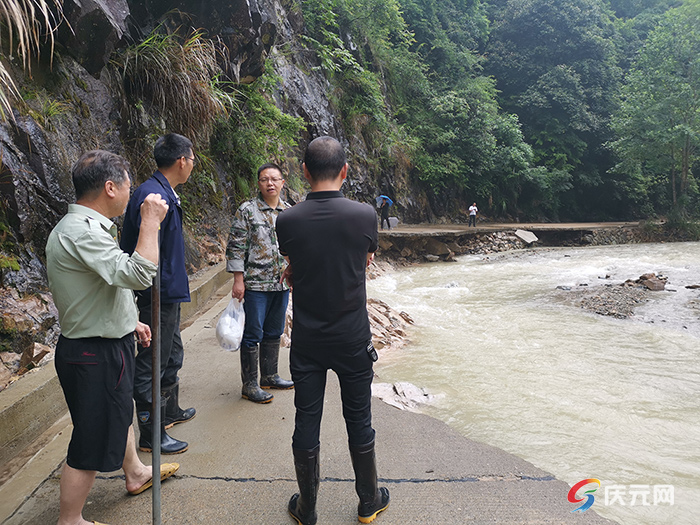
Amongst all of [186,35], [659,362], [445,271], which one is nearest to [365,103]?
[445,271]

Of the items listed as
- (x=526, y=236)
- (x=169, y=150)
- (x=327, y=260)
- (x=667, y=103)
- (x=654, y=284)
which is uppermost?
(x=667, y=103)

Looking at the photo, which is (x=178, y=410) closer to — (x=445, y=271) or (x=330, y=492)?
(x=330, y=492)

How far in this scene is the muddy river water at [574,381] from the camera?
282 cm

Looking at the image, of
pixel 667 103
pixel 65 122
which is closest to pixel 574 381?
pixel 65 122

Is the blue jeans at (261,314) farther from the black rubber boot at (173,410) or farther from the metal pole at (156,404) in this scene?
the metal pole at (156,404)

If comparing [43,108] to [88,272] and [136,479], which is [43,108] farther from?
[136,479]

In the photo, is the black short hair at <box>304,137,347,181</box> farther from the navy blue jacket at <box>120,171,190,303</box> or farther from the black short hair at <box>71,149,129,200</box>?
the navy blue jacket at <box>120,171,190,303</box>

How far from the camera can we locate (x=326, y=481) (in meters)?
2.24

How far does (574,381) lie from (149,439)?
13.1 feet

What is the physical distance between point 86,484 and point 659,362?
580 centimetres

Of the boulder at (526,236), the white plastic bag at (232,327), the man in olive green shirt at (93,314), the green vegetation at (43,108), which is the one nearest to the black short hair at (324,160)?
the man in olive green shirt at (93,314)

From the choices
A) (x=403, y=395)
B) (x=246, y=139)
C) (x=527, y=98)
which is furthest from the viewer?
(x=527, y=98)

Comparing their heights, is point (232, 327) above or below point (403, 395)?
above

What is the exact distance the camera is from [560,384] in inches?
177
